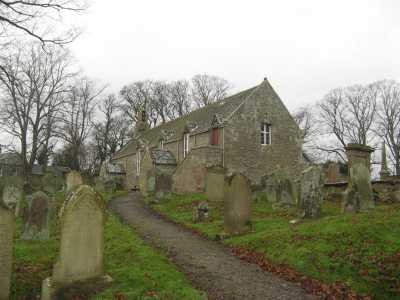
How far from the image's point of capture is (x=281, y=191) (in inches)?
619

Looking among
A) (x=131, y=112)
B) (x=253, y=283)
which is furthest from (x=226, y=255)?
(x=131, y=112)

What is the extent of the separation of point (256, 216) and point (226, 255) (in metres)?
4.58

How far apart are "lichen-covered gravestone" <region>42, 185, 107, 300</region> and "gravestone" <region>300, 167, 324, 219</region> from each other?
7.43 m

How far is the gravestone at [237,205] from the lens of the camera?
10.9 meters

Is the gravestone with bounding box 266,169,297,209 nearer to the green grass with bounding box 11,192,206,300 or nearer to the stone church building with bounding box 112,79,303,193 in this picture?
the stone church building with bounding box 112,79,303,193

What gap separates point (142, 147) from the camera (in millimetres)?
37469

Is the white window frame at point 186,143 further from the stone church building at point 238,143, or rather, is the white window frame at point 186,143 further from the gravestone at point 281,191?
the gravestone at point 281,191

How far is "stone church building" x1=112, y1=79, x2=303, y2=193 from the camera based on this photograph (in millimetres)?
24062

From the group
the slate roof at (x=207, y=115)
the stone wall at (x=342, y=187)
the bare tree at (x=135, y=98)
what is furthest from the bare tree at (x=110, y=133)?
the stone wall at (x=342, y=187)

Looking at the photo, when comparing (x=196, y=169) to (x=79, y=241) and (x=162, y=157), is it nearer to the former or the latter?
(x=162, y=157)

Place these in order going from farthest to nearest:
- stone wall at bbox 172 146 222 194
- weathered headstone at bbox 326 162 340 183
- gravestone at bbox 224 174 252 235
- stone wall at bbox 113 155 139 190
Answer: stone wall at bbox 113 155 139 190 → weathered headstone at bbox 326 162 340 183 → stone wall at bbox 172 146 222 194 → gravestone at bbox 224 174 252 235

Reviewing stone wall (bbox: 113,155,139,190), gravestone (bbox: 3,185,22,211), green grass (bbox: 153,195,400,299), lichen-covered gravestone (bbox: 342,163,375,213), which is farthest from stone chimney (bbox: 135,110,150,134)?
lichen-covered gravestone (bbox: 342,163,375,213)

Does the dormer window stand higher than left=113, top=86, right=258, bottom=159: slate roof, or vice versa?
left=113, top=86, right=258, bottom=159: slate roof

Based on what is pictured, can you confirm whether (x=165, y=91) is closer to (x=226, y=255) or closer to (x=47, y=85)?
(x=47, y=85)
